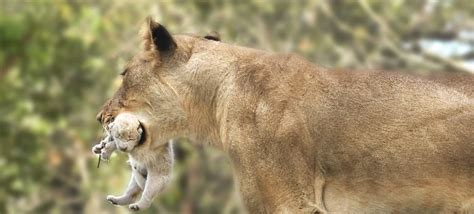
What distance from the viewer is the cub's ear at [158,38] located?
7375 mm

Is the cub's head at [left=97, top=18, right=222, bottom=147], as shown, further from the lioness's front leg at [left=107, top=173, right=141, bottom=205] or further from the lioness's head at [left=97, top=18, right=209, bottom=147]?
the lioness's front leg at [left=107, top=173, right=141, bottom=205]

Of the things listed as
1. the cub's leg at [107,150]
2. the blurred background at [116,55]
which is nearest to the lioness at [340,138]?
the cub's leg at [107,150]

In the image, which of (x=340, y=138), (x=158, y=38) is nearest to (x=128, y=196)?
(x=158, y=38)

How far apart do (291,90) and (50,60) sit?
13355 millimetres

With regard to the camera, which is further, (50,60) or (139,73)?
(50,60)

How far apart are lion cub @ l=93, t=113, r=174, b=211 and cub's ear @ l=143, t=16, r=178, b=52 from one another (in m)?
0.43

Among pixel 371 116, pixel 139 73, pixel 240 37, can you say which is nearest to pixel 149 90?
pixel 139 73

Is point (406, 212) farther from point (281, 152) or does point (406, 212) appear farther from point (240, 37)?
point (240, 37)

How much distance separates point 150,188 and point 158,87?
602 millimetres

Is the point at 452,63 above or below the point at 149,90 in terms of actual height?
below

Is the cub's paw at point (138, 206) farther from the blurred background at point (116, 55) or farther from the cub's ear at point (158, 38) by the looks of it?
the blurred background at point (116, 55)

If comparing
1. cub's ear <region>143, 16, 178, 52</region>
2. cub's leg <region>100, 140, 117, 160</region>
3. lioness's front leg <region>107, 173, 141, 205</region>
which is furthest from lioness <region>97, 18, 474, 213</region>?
lioness's front leg <region>107, 173, 141, 205</region>

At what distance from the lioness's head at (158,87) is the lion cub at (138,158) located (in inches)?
3.2

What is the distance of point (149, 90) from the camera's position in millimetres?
7492
